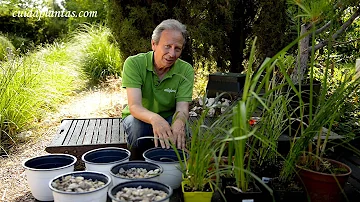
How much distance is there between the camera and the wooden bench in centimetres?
245

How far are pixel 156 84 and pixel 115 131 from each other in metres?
0.72

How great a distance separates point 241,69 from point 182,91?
90.1 inches

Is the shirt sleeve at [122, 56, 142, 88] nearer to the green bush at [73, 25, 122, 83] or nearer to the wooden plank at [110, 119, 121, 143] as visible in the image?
the wooden plank at [110, 119, 121, 143]

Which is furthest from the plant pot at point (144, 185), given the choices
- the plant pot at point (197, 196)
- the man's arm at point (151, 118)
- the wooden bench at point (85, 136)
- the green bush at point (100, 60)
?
the green bush at point (100, 60)

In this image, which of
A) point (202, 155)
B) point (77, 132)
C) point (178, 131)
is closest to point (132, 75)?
point (178, 131)

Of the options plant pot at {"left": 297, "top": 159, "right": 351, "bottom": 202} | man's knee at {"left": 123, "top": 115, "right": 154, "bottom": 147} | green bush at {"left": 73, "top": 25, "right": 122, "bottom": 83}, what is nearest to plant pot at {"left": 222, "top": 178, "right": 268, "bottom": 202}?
plant pot at {"left": 297, "top": 159, "right": 351, "bottom": 202}

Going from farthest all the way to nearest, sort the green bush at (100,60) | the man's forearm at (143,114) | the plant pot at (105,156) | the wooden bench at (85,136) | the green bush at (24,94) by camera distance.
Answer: the green bush at (100,60)
the green bush at (24,94)
the wooden bench at (85,136)
the man's forearm at (143,114)
the plant pot at (105,156)

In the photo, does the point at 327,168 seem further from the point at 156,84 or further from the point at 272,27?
the point at 272,27

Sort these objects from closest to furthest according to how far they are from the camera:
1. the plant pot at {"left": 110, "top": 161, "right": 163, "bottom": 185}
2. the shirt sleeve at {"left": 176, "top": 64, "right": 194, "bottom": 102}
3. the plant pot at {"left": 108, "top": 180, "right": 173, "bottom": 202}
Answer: the plant pot at {"left": 108, "top": 180, "right": 173, "bottom": 202}, the plant pot at {"left": 110, "top": 161, "right": 163, "bottom": 185}, the shirt sleeve at {"left": 176, "top": 64, "right": 194, "bottom": 102}

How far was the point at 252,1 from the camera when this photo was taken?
165 inches

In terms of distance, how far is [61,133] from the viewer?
277 centimetres

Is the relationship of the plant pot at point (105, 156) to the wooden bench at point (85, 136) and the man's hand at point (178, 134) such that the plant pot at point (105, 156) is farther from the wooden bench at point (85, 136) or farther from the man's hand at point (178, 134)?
the wooden bench at point (85, 136)

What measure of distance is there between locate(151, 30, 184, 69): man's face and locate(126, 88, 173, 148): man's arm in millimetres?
241

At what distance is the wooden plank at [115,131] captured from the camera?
8.67 ft
